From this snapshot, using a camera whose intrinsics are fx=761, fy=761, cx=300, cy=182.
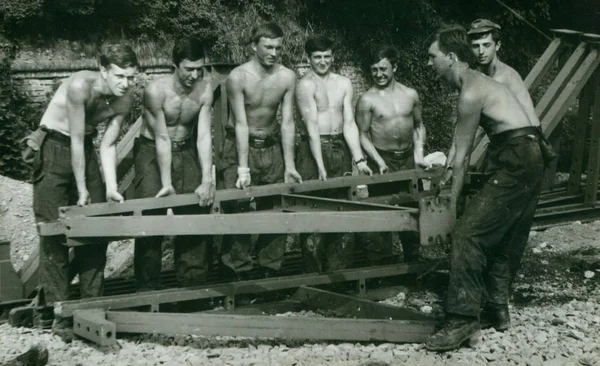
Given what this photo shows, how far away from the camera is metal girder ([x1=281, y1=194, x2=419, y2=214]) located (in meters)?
5.18

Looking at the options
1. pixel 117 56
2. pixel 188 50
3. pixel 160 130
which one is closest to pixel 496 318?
pixel 160 130

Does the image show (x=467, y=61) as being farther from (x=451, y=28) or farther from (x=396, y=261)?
(x=396, y=261)

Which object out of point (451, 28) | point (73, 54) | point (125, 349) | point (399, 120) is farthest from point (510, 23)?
point (125, 349)

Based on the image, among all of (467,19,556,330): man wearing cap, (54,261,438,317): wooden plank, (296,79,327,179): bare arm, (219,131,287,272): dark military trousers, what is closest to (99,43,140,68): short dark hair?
(219,131,287,272): dark military trousers

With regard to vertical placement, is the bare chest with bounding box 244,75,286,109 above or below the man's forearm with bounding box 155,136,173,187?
above

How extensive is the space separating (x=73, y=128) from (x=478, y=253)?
117 inches

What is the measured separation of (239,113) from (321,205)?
122 cm

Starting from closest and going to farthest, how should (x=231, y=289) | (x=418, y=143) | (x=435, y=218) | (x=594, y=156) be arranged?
(x=435, y=218) → (x=231, y=289) → (x=418, y=143) → (x=594, y=156)

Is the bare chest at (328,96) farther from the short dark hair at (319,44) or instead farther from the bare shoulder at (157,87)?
the bare shoulder at (157,87)

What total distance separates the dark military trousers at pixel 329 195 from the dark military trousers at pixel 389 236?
0.23 meters

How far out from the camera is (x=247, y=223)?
4961 mm

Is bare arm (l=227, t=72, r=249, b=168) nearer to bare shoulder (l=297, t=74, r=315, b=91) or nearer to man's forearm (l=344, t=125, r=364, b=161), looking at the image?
bare shoulder (l=297, t=74, r=315, b=91)

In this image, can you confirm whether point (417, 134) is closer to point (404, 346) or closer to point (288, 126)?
point (288, 126)

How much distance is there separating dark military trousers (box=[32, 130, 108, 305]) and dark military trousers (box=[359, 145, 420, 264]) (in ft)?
7.96
